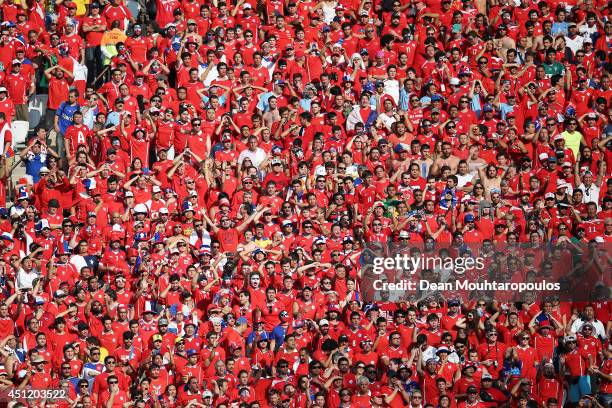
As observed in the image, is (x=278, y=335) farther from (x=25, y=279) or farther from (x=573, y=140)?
(x=573, y=140)

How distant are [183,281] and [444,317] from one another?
3516 millimetres

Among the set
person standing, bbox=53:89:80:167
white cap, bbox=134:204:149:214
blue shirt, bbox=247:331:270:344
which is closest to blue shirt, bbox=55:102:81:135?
person standing, bbox=53:89:80:167

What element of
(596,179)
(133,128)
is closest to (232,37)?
(133,128)

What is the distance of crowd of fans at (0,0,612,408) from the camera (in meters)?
21.5

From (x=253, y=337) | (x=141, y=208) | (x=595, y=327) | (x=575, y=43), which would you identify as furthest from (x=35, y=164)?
(x=575, y=43)

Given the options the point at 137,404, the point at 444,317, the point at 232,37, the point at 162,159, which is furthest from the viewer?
the point at 232,37

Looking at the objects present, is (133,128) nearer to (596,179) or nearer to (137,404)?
(137,404)

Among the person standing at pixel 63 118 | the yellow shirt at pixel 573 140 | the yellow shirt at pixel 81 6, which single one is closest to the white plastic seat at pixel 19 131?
the person standing at pixel 63 118

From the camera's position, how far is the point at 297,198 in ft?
76.6

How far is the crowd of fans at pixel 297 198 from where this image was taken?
21531mm

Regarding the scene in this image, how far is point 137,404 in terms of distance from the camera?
20.8m

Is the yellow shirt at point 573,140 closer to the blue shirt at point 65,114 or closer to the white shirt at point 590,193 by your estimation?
the white shirt at point 590,193

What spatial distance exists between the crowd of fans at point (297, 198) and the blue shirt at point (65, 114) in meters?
0.03

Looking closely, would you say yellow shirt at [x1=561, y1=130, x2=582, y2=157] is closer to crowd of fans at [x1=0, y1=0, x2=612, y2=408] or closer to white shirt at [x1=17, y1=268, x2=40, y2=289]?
crowd of fans at [x1=0, y1=0, x2=612, y2=408]
